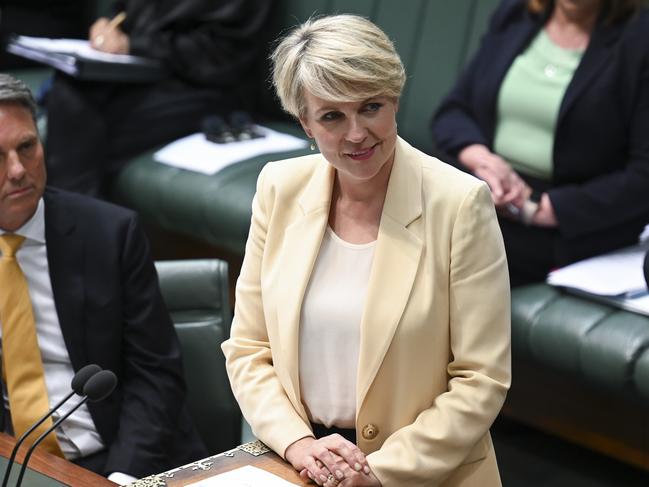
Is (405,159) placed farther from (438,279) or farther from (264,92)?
(264,92)

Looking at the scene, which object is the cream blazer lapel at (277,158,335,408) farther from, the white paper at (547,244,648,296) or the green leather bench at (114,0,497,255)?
the green leather bench at (114,0,497,255)

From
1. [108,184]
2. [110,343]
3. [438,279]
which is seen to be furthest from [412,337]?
[108,184]

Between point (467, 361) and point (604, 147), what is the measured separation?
1493 mm

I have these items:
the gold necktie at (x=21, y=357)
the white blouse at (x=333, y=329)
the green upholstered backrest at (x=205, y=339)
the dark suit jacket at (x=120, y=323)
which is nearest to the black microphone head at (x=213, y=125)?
the green upholstered backrest at (x=205, y=339)

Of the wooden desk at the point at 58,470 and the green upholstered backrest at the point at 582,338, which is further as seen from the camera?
the green upholstered backrest at the point at 582,338

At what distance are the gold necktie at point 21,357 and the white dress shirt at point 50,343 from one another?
0.03 m

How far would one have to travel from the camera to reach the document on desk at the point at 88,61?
4402 millimetres

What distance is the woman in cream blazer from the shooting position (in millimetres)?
2082

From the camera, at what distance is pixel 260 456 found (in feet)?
7.03

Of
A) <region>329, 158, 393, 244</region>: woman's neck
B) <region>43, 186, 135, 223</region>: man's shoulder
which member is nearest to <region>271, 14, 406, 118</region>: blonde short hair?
<region>329, 158, 393, 244</region>: woman's neck

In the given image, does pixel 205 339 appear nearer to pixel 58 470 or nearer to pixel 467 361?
pixel 58 470

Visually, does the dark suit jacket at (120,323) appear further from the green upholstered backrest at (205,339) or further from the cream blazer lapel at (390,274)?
the cream blazer lapel at (390,274)

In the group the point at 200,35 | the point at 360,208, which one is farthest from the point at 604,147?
the point at 200,35

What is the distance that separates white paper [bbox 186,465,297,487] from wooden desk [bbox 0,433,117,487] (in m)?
0.20
